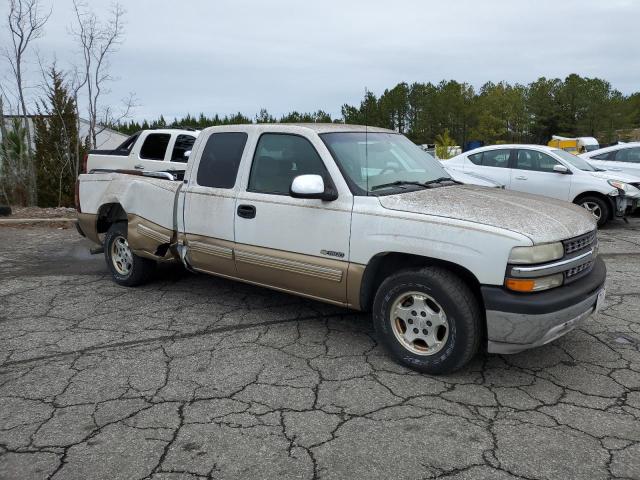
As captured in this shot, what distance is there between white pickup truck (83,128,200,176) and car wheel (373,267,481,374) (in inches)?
288

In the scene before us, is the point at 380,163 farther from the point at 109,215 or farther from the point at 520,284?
the point at 109,215

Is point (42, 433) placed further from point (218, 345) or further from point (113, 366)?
point (218, 345)

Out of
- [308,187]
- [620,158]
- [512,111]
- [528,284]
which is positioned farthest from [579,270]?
[512,111]

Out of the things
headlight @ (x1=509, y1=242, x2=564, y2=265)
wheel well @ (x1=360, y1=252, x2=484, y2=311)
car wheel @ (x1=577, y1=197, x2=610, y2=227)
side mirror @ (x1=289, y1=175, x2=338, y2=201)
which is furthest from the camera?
car wheel @ (x1=577, y1=197, x2=610, y2=227)

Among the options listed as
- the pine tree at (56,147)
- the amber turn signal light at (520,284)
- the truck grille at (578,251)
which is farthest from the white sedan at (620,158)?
the pine tree at (56,147)

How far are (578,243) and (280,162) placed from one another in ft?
7.71

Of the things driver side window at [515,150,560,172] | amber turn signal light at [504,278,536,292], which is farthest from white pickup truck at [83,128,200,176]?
Result: amber turn signal light at [504,278,536,292]

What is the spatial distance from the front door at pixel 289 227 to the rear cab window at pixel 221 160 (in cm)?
20

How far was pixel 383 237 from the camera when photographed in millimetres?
3918

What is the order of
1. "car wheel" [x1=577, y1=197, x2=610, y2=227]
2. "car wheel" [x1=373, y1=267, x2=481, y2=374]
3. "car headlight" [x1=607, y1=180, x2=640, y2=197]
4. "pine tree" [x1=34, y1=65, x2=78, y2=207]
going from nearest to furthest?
"car wheel" [x1=373, y1=267, x2=481, y2=374] < "car headlight" [x1=607, y1=180, x2=640, y2=197] < "car wheel" [x1=577, y1=197, x2=610, y2=227] < "pine tree" [x1=34, y1=65, x2=78, y2=207]

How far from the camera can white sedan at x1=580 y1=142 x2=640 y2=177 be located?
11848 mm

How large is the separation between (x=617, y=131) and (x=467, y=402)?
213 ft

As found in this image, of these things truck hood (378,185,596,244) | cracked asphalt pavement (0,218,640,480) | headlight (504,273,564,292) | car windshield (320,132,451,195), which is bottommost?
cracked asphalt pavement (0,218,640,480)

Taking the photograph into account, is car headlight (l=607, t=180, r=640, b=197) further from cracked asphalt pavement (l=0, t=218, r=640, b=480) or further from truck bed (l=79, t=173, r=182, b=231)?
truck bed (l=79, t=173, r=182, b=231)
